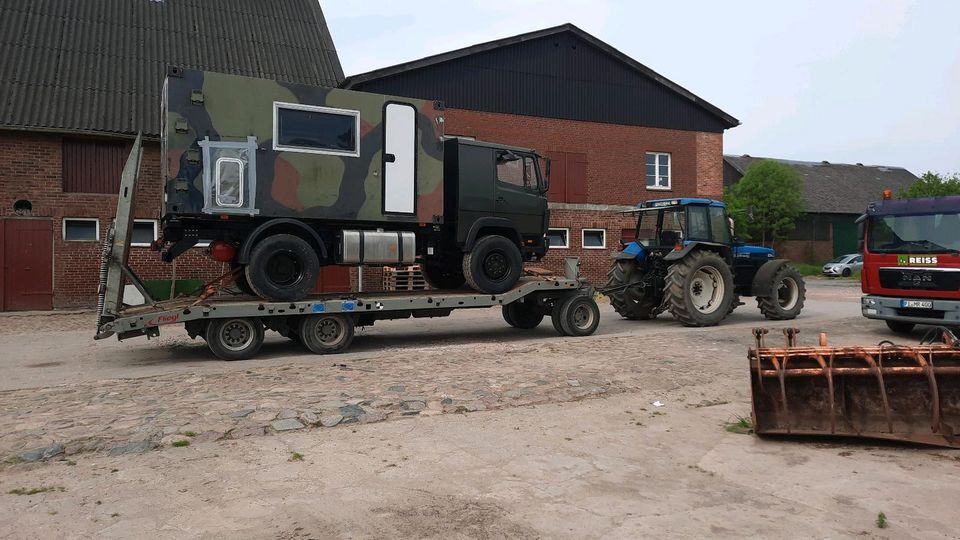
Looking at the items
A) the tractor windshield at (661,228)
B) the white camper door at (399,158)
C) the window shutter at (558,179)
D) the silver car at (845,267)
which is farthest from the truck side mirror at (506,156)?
the silver car at (845,267)

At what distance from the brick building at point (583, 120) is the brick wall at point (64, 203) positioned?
670cm

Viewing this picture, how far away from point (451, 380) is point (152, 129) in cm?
1421

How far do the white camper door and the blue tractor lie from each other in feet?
16.5

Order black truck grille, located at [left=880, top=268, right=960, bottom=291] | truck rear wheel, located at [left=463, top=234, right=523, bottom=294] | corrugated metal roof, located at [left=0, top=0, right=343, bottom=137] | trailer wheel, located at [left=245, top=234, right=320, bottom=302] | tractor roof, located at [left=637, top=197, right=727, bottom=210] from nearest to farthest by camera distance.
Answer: trailer wheel, located at [left=245, top=234, right=320, bottom=302] → black truck grille, located at [left=880, top=268, right=960, bottom=291] → truck rear wheel, located at [left=463, top=234, right=523, bottom=294] → tractor roof, located at [left=637, top=197, right=727, bottom=210] → corrugated metal roof, located at [left=0, top=0, right=343, bottom=137]

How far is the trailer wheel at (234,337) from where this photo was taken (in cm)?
903

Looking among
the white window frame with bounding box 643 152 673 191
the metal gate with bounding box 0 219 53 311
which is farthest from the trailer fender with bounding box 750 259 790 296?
the metal gate with bounding box 0 219 53 311

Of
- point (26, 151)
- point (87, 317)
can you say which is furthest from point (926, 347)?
point (26, 151)

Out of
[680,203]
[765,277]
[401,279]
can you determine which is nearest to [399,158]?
[680,203]

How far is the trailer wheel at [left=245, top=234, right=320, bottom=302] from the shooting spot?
30.2 ft

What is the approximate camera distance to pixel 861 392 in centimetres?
531

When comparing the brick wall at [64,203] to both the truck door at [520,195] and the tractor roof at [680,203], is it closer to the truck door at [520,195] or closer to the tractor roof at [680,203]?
the truck door at [520,195]

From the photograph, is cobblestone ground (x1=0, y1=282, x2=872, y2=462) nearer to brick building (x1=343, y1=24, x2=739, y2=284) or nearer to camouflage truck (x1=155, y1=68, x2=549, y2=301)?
camouflage truck (x1=155, y1=68, x2=549, y2=301)

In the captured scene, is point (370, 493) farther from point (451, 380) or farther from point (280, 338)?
point (280, 338)

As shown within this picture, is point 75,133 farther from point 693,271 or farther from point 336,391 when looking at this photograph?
point 693,271
